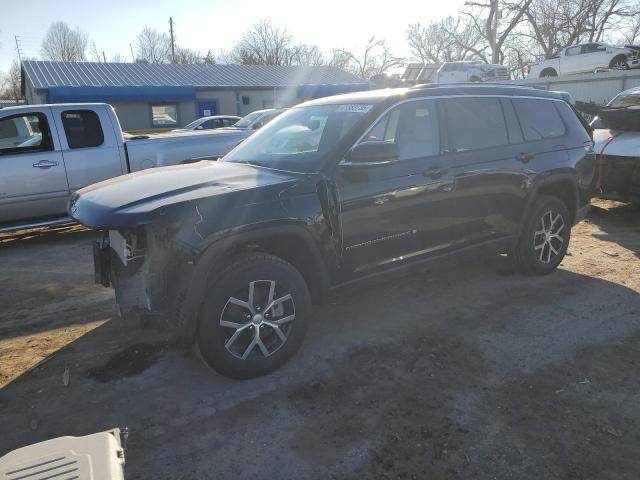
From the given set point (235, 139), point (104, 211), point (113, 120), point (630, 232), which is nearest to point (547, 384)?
point (104, 211)

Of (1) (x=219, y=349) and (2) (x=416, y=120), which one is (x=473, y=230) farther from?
(1) (x=219, y=349)

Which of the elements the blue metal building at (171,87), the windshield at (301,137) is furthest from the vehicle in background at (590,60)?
the windshield at (301,137)

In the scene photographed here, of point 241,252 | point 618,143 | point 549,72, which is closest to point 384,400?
point 241,252

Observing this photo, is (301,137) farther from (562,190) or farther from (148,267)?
(562,190)

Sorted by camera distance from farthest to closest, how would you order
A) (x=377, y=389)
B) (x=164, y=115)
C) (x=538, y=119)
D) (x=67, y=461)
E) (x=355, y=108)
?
(x=164, y=115) < (x=538, y=119) < (x=355, y=108) < (x=377, y=389) < (x=67, y=461)

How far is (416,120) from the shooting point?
4.19 m

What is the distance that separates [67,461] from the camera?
4.54 feet

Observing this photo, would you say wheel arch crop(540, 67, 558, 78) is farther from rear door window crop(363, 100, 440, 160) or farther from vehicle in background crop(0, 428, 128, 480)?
vehicle in background crop(0, 428, 128, 480)

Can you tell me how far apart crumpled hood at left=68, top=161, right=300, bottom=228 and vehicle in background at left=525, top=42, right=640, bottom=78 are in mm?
21827

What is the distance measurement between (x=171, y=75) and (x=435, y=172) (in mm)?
29596

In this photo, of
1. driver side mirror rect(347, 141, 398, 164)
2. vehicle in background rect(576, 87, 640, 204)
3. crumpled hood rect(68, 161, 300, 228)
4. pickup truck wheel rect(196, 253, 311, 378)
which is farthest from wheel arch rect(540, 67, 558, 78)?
pickup truck wheel rect(196, 253, 311, 378)

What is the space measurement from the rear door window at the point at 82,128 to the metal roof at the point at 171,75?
1977 centimetres

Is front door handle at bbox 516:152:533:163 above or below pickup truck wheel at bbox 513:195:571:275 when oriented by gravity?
above

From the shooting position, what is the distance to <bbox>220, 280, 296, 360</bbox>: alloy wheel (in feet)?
10.7
